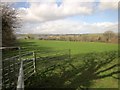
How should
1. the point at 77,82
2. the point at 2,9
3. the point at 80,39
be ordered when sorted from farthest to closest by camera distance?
the point at 80,39 → the point at 2,9 → the point at 77,82

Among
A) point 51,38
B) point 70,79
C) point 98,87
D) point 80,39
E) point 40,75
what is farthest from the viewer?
point 80,39

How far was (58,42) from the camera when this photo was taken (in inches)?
→ 1261

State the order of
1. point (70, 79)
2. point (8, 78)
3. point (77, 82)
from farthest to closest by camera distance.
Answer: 1. point (70, 79)
2. point (77, 82)
3. point (8, 78)

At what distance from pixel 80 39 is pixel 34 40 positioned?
7411mm

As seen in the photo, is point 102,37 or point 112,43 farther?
point 102,37

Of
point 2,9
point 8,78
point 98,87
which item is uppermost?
point 2,9

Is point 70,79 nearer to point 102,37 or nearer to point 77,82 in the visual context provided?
A: point 77,82

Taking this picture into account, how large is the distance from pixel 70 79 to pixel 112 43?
69.6 ft

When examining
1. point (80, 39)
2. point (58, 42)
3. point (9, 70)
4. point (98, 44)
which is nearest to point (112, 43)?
point (98, 44)

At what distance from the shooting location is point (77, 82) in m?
6.98

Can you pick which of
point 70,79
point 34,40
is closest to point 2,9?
point 70,79

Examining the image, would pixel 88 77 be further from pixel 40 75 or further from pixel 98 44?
pixel 98 44

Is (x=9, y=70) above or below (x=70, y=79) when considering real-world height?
above

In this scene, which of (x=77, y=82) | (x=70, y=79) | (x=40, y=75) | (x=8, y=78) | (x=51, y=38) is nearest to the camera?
(x=8, y=78)
